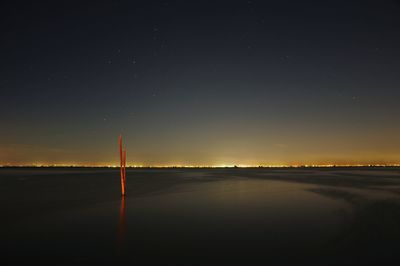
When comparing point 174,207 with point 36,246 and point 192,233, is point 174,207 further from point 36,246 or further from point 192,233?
point 36,246

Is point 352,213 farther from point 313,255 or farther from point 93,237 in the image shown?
point 93,237

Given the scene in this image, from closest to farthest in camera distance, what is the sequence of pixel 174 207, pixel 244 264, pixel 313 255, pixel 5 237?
pixel 244 264 < pixel 313 255 < pixel 5 237 < pixel 174 207

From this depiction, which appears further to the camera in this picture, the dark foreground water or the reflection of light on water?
the reflection of light on water

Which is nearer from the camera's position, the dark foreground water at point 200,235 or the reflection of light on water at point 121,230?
the dark foreground water at point 200,235

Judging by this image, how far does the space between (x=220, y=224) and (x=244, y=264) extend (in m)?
5.61

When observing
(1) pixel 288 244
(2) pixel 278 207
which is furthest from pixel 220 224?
(2) pixel 278 207

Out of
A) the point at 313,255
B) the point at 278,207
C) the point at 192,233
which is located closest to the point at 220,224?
the point at 192,233

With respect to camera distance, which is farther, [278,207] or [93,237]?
[278,207]

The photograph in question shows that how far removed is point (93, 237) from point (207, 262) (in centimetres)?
508

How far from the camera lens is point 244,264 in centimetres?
795

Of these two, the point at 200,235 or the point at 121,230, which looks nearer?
the point at 200,235

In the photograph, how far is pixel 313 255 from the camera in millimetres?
8703

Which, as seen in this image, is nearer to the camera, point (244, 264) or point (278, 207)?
point (244, 264)

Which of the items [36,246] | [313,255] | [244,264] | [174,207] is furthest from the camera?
[174,207]
